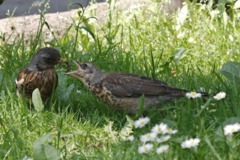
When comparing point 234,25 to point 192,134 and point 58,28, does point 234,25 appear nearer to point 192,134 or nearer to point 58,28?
point 58,28

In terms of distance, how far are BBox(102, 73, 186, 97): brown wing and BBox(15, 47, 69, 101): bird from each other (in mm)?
475

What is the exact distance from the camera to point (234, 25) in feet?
26.1

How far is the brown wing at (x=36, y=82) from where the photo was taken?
20.0 feet

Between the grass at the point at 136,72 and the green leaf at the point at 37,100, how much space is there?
0.04 m

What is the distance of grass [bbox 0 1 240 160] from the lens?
470cm

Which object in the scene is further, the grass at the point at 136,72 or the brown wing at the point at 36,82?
the brown wing at the point at 36,82

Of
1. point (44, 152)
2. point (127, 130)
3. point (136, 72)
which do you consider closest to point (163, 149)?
point (44, 152)

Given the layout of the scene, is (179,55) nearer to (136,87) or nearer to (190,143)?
(136,87)

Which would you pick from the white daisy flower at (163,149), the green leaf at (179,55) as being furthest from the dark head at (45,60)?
the white daisy flower at (163,149)

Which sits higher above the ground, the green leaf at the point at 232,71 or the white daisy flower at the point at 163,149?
the green leaf at the point at 232,71

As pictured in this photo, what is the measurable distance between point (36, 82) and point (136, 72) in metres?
1.03

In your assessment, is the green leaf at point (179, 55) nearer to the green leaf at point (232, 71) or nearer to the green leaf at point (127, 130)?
the green leaf at point (232, 71)

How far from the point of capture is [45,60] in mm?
6297

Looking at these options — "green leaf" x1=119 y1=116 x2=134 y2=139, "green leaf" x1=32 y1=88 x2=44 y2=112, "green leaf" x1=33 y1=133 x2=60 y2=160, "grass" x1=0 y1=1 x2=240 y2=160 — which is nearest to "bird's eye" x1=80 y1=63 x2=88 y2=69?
"grass" x1=0 y1=1 x2=240 y2=160
